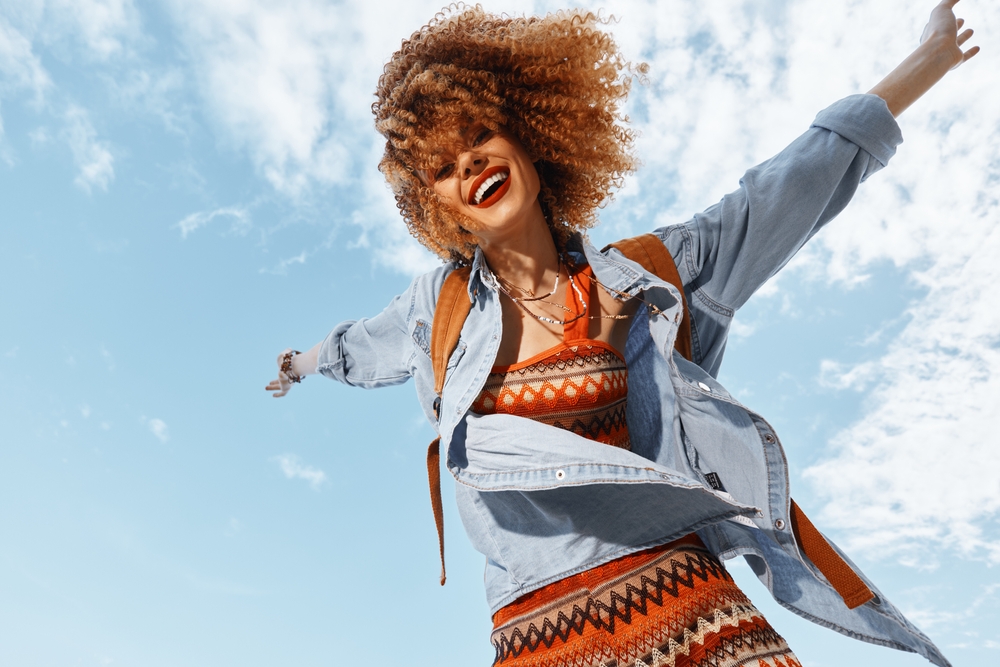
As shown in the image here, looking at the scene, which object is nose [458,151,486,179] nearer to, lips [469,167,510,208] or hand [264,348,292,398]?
lips [469,167,510,208]

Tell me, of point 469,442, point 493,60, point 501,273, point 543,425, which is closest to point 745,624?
point 543,425

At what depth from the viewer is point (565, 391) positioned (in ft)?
6.68

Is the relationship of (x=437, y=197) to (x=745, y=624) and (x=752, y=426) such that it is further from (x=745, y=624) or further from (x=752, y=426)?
(x=745, y=624)

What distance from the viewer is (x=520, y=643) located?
6.12 ft

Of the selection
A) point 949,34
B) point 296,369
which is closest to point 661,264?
point 949,34

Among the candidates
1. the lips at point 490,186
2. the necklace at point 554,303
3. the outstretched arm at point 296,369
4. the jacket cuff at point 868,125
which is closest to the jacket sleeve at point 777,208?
the jacket cuff at point 868,125

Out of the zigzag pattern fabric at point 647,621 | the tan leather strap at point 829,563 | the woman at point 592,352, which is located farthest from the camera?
the tan leather strap at point 829,563

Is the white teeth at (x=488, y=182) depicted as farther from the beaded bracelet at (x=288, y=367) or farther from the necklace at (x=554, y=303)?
the beaded bracelet at (x=288, y=367)

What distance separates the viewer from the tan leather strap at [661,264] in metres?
2.21

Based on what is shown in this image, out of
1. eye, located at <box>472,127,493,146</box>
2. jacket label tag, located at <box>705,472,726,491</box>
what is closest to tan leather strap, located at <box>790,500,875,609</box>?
jacket label tag, located at <box>705,472,726,491</box>

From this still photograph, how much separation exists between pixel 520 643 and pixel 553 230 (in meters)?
1.28

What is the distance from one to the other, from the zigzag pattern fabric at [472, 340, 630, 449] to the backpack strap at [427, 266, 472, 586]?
16 cm

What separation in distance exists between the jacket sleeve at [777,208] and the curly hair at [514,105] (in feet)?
1.21

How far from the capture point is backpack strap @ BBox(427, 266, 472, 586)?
7.02ft
